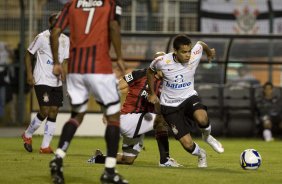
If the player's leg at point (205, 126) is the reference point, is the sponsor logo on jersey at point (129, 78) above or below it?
above

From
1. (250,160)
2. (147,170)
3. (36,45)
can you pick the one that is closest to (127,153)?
(147,170)

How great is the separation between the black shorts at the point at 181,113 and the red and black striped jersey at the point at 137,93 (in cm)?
75

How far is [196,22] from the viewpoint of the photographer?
23.3 m

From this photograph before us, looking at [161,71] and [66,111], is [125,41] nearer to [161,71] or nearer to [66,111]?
[66,111]

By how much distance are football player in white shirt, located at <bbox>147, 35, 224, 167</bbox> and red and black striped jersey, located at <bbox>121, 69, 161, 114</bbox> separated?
621 millimetres

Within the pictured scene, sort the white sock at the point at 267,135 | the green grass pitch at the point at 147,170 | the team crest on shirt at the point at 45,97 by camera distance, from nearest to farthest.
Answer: the green grass pitch at the point at 147,170, the team crest on shirt at the point at 45,97, the white sock at the point at 267,135

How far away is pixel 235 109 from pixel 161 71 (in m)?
9.96

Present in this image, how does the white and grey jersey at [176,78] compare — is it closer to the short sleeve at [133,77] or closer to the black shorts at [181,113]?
the black shorts at [181,113]

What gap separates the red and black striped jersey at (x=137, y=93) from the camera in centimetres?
1298

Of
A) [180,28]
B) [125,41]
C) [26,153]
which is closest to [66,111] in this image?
[125,41]

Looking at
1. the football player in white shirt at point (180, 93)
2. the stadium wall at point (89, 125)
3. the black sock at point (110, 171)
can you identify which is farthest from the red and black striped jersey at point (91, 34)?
the stadium wall at point (89, 125)

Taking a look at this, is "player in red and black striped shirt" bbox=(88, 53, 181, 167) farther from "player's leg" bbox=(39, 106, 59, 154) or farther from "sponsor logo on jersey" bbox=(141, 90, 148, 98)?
"player's leg" bbox=(39, 106, 59, 154)

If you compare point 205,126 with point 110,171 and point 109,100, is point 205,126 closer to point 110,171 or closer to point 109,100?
point 109,100

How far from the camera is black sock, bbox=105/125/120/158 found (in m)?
9.38
